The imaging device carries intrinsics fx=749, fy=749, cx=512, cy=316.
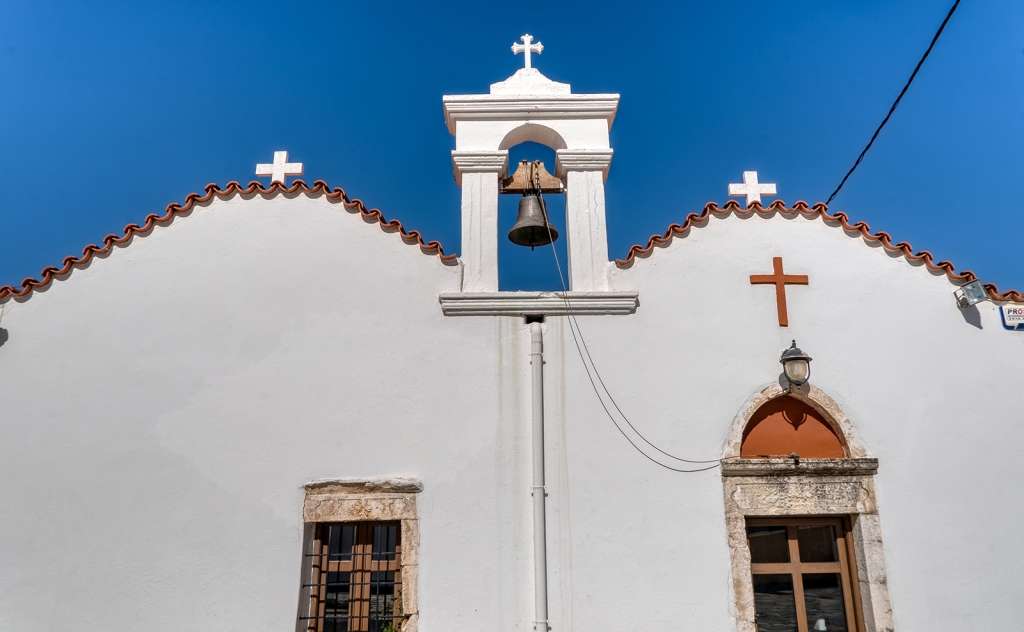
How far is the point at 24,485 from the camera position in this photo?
4.88 meters

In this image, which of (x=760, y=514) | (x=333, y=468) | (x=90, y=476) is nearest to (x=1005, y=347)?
(x=760, y=514)

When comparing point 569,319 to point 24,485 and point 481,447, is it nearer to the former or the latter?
point 481,447

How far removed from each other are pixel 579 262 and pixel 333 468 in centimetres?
220

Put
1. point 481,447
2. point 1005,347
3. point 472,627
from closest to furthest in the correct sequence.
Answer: point 472,627
point 481,447
point 1005,347

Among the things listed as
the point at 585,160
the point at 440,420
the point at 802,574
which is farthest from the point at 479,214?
the point at 802,574

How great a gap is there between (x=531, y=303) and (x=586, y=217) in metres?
0.82

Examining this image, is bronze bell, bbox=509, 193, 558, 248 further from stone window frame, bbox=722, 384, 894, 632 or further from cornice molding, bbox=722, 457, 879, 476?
cornice molding, bbox=722, 457, 879, 476

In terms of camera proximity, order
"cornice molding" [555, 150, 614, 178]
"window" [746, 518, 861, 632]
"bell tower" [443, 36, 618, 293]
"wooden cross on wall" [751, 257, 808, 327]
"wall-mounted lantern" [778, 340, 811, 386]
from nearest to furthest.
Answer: "window" [746, 518, 861, 632] < "wall-mounted lantern" [778, 340, 811, 386] < "wooden cross on wall" [751, 257, 808, 327] < "bell tower" [443, 36, 618, 293] < "cornice molding" [555, 150, 614, 178]

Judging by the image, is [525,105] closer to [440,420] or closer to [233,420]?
[440,420]

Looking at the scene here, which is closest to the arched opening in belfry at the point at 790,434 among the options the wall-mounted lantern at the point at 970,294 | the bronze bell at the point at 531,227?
the wall-mounted lantern at the point at 970,294

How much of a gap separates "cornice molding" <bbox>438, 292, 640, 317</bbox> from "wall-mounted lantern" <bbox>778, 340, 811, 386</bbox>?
43.9 inches

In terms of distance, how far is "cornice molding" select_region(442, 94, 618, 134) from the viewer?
5.60m

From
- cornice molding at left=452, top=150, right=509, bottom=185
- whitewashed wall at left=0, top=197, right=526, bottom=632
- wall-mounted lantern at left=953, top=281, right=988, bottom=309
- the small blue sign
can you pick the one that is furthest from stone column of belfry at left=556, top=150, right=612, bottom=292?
the small blue sign

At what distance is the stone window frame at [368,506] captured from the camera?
4723 mm
